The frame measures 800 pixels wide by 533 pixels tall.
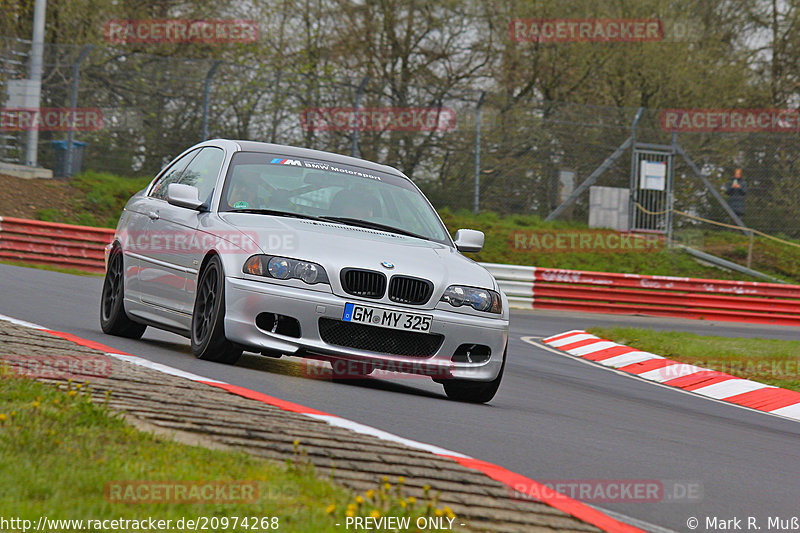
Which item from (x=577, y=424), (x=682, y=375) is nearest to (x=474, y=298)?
(x=577, y=424)

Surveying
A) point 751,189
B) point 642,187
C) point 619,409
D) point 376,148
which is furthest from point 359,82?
point 619,409

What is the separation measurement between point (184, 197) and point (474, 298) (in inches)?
82.4

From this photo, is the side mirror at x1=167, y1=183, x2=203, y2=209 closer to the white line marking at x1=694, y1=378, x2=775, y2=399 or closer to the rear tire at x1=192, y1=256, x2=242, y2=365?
the rear tire at x1=192, y1=256, x2=242, y2=365

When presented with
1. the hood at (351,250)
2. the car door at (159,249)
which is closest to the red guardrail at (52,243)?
the car door at (159,249)

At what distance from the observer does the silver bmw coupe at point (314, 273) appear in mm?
7312

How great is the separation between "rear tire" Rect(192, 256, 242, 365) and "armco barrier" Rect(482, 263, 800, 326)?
578 inches

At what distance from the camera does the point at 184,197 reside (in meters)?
8.07

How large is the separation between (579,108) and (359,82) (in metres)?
4.86

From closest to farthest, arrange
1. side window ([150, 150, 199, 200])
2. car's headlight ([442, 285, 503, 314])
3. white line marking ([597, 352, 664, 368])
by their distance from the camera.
→ car's headlight ([442, 285, 503, 314])
side window ([150, 150, 199, 200])
white line marking ([597, 352, 664, 368])

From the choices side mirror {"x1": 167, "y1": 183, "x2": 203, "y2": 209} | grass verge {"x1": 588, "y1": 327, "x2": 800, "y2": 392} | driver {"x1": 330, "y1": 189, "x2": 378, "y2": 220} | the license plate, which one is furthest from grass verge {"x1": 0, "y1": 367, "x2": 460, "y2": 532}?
grass verge {"x1": 588, "y1": 327, "x2": 800, "y2": 392}

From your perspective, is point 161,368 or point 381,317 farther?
point 381,317

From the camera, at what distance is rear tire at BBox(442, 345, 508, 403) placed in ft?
26.1

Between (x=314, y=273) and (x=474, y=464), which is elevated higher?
(x=314, y=273)

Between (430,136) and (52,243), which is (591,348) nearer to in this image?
(52,243)
